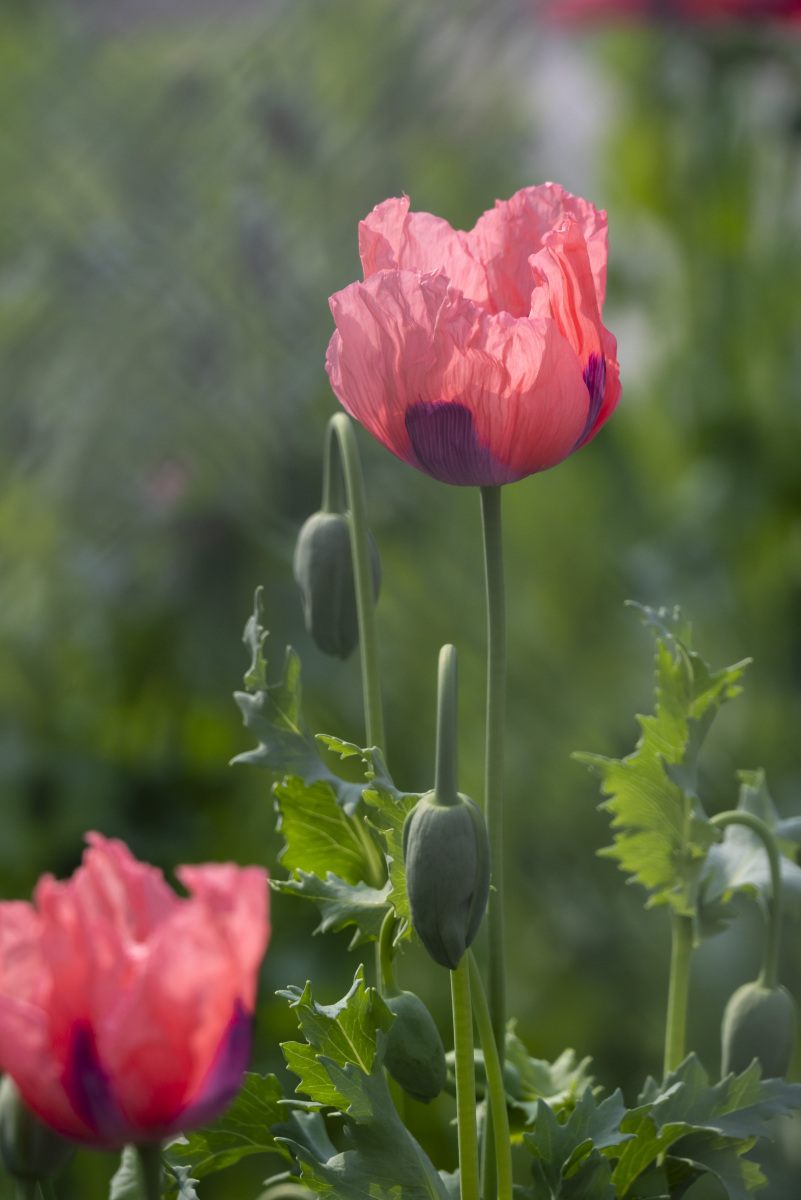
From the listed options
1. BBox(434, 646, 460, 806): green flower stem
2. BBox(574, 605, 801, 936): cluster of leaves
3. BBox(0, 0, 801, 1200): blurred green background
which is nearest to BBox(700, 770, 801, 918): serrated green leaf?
BBox(574, 605, 801, 936): cluster of leaves

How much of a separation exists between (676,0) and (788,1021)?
961mm

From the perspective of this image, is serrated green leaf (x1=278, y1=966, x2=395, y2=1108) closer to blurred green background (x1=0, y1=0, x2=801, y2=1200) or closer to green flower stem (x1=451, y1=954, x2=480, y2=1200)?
green flower stem (x1=451, y1=954, x2=480, y2=1200)

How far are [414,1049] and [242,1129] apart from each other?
0.05 meters

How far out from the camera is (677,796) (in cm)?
32

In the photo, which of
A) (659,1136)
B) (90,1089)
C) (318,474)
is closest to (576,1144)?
(659,1136)

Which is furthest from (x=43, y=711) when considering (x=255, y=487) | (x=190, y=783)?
(x=255, y=487)

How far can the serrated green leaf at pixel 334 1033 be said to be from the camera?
27 centimetres

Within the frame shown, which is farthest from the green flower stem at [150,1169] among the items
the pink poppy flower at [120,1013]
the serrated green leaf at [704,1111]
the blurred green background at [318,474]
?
the blurred green background at [318,474]

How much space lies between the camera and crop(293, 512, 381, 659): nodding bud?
1.12 feet

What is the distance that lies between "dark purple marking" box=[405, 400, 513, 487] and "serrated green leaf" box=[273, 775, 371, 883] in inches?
3.5

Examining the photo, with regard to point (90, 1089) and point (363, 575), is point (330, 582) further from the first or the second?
point (90, 1089)

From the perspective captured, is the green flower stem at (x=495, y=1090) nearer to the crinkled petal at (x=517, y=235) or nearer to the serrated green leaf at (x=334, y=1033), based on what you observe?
the serrated green leaf at (x=334, y=1033)

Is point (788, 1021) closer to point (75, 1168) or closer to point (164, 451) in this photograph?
point (75, 1168)

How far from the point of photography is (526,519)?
139 centimetres
